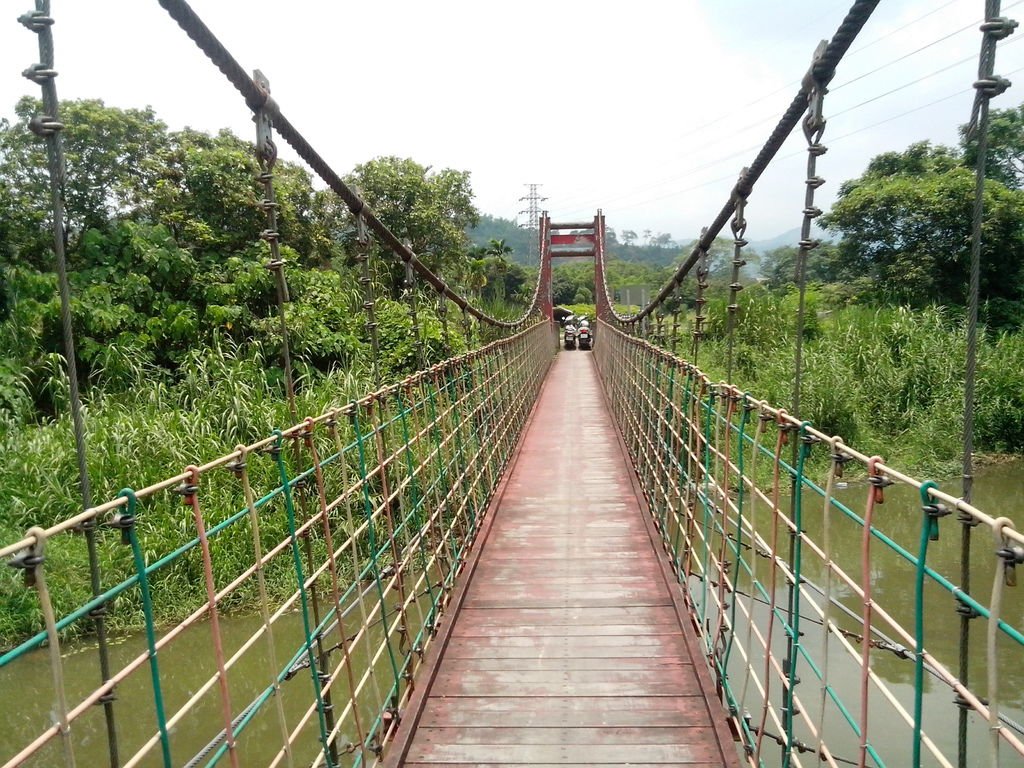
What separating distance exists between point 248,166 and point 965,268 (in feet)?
25.5

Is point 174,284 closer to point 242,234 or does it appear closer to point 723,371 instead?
point 242,234

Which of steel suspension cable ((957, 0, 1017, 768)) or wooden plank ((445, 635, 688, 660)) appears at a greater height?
steel suspension cable ((957, 0, 1017, 768))

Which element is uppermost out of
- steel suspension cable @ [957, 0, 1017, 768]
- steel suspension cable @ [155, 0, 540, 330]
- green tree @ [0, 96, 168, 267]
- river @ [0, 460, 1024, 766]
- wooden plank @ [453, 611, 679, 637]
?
green tree @ [0, 96, 168, 267]

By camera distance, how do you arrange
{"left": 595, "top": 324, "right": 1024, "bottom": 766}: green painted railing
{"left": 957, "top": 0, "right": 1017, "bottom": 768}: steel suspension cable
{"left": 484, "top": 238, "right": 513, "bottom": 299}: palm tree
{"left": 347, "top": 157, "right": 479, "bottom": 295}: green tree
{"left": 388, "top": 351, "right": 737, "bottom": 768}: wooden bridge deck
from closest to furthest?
{"left": 595, "top": 324, "right": 1024, "bottom": 766}: green painted railing → {"left": 957, "top": 0, "right": 1017, "bottom": 768}: steel suspension cable → {"left": 388, "top": 351, "right": 737, "bottom": 768}: wooden bridge deck → {"left": 347, "top": 157, "right": 479, "bottom": 295}: green tree → {"left": 484, "top": 238, "right": 513, "bottom": 299}: palm tree

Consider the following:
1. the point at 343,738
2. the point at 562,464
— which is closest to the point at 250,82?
the point at 343,738

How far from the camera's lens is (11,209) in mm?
6445

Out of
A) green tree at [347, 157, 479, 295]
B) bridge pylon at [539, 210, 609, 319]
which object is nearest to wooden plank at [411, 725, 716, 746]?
green tree at [347, 157, 479, 295]

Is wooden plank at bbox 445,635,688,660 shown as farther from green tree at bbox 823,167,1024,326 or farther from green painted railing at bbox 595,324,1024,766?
Answer: green tree at bbox 823,167,1024,326

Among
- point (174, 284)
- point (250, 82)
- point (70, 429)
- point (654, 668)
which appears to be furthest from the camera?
point (174, 284)

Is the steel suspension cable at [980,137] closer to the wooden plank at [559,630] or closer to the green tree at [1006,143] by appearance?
the wooden plank at [559,630]

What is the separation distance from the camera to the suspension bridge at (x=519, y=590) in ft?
3.07

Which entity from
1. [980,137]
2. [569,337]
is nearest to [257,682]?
[980,137]

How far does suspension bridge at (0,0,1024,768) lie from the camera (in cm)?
94

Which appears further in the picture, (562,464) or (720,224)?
(562,464)
